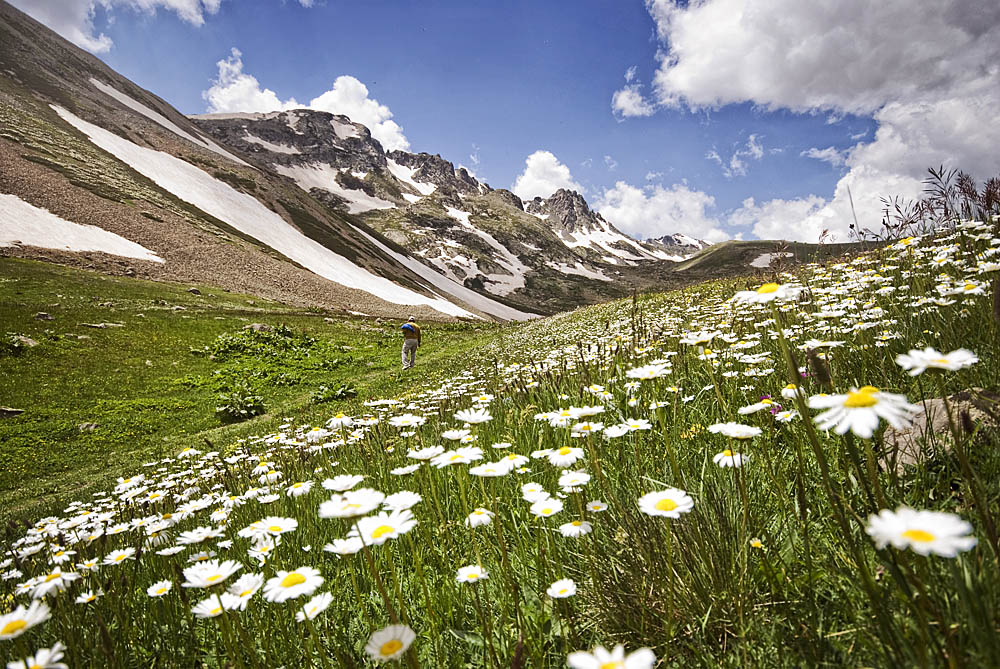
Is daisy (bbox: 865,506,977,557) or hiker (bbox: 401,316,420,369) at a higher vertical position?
hiker (bbox: 401,316,420,369)

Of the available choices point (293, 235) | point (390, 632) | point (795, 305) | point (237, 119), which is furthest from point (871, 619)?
point (237, 119)

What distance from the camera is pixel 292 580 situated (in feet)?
5.37

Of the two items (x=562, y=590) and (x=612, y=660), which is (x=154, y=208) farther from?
(x=612, y=660)

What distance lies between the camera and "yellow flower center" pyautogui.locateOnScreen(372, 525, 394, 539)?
1367mm

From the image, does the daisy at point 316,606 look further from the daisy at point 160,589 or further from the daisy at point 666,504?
the daisy at point 666,504

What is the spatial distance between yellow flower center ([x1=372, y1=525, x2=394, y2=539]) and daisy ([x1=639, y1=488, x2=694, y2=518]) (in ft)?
2.66

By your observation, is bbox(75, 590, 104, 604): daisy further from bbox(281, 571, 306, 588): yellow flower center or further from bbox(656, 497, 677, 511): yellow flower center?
bbox(656, 497, 677, 511): yellow flower center

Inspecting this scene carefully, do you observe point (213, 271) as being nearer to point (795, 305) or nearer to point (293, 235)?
point (293, 235)

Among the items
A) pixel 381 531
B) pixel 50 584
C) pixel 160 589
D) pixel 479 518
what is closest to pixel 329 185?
pixel 50 584

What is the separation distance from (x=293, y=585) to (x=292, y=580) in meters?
0.05

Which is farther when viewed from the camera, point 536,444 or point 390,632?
point 536,444

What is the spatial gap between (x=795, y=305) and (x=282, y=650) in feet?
19.2

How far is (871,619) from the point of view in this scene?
48.3 inches

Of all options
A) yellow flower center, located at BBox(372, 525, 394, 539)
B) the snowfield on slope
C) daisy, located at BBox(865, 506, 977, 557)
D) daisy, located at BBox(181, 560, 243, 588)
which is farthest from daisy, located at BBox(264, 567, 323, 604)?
the snowfield on slope
